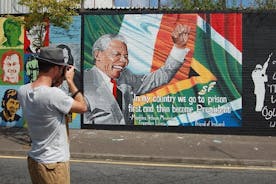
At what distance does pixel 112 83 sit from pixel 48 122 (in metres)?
9.88

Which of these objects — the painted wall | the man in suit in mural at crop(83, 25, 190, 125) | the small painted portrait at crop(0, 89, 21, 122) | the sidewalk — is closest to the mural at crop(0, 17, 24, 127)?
the small painted portrait at crop(0, 89, 21, 122)

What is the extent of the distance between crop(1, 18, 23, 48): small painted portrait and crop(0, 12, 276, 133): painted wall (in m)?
1.40

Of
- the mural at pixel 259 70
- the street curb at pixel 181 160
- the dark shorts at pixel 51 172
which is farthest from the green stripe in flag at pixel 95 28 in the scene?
the dark shorts at pixel 51 172

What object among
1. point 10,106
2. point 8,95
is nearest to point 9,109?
point 10,106

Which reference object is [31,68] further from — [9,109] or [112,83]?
[112,83]

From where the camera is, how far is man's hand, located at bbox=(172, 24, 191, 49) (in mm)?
13008

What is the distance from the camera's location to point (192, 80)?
13.0m

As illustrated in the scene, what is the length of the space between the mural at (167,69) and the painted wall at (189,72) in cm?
3

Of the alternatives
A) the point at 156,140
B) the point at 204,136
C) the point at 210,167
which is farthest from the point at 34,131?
the point at 204,136

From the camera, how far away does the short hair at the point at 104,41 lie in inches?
524

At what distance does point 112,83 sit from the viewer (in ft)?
43.7

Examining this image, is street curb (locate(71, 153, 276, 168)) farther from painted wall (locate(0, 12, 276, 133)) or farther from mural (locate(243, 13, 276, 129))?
mural (locate(243, 13, 276, 129))

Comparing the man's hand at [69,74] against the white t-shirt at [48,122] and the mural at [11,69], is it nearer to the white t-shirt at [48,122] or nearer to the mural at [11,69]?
the white t-shirt at [48,122]

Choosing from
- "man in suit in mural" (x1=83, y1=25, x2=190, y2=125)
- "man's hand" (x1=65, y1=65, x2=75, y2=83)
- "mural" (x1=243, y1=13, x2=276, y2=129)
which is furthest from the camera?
"man in suit in mural" (x1=83, y1=25, x2=190, y2=125)
